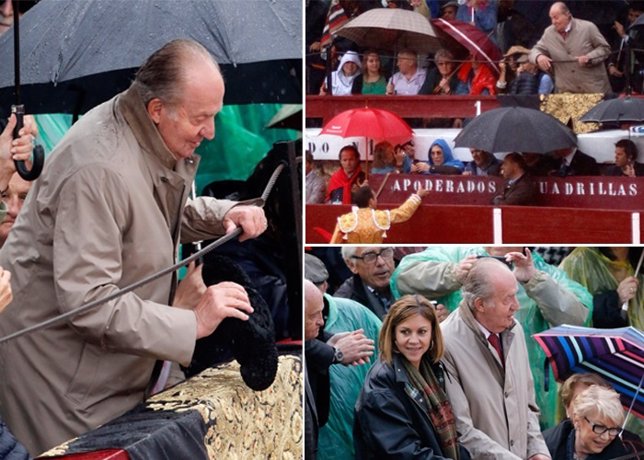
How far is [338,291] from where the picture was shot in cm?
468

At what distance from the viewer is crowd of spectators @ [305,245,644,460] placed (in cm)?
443

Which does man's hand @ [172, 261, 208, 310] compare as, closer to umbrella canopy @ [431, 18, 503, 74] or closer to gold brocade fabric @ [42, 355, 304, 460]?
gold brocade fabric @ [42, 355, 304, 460]

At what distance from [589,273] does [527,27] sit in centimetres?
641

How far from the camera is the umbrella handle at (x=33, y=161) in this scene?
10.3 ft

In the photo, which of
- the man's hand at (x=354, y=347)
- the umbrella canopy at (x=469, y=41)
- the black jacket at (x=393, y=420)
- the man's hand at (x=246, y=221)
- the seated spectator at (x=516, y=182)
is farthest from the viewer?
the umbrella canopy at (x=469, y=41)

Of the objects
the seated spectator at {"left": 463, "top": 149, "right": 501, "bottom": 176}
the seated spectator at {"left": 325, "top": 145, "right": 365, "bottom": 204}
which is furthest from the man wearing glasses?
the seated spectator at {"left": 463, "top": 149, "right": 501, "bottom": 176}

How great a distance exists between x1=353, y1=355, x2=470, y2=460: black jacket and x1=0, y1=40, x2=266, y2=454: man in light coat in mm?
1184

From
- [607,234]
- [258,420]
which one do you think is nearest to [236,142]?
[258,420]

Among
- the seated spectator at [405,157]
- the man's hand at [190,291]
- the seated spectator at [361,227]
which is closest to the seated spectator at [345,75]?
the seated spectator at [405,157]

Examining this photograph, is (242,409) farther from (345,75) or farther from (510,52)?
(510,52)

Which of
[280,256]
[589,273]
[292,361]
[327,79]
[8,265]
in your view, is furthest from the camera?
[327,79]

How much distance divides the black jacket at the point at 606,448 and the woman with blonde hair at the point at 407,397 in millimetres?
495

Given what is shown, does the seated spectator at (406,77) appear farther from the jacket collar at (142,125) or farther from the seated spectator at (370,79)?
the jacket collar at (142,125)

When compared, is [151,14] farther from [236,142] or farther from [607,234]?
[607,234]
